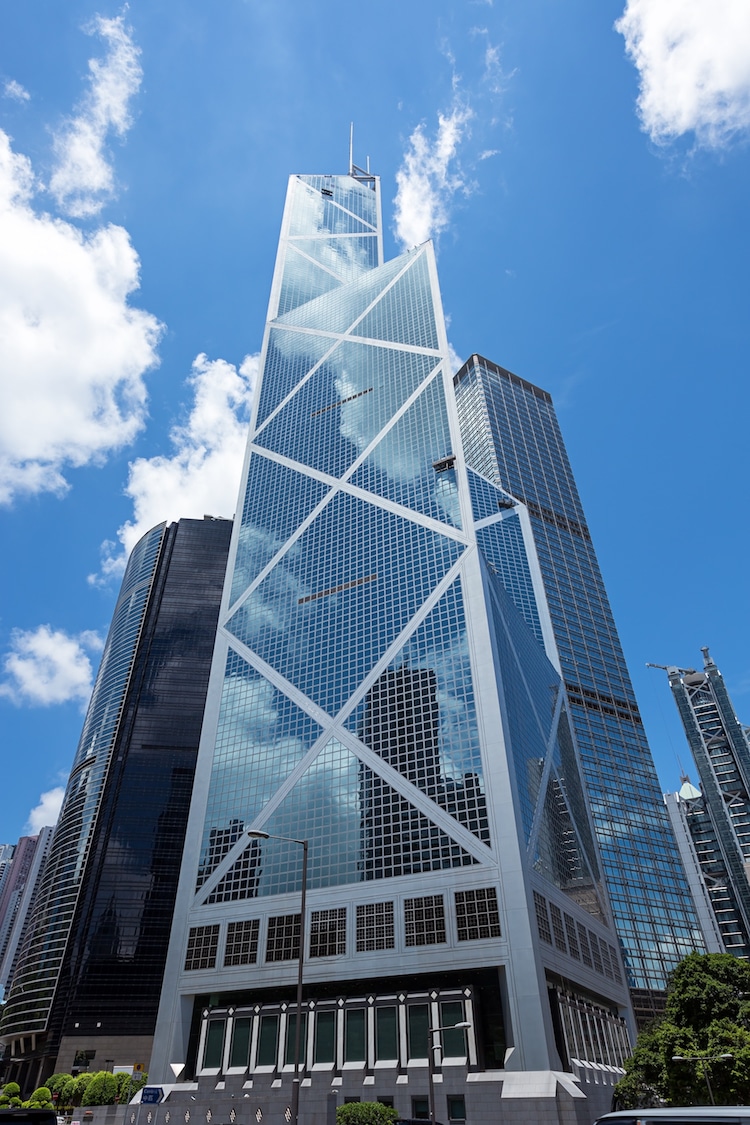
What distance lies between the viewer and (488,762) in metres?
59.3

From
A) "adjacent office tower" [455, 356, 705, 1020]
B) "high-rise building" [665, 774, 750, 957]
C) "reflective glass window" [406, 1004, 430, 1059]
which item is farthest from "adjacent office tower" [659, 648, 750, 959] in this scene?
"reflective glass window" [406, 1004, 430, 1059]

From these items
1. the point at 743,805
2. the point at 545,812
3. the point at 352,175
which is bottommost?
the point at 545,812

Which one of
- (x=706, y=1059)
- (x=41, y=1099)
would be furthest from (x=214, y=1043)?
(x=706, y=1059)

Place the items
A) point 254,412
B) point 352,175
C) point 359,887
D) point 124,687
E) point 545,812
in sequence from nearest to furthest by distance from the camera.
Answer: point 359,887 → point 545,812 → point 254,412 → point 124,687 → point 352,175

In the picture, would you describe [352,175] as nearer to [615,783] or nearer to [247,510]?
A: [247,510]

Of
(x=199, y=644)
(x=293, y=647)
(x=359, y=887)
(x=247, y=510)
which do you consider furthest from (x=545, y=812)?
(x=199, y=644)

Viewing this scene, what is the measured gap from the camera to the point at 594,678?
124250mm

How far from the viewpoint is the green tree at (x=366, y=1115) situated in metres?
34.9

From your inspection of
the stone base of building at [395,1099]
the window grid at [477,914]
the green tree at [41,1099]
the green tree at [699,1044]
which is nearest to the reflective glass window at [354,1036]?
the stone base of building at [395,1099]

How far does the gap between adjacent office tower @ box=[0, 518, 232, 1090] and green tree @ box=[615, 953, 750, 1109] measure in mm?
77200

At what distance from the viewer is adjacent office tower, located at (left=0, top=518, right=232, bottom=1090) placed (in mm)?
99500

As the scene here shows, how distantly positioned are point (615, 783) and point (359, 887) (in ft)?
227

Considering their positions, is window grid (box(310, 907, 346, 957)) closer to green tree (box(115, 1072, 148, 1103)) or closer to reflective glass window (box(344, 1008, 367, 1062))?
reflective glass window (box(344, 1008, 367, 1062))

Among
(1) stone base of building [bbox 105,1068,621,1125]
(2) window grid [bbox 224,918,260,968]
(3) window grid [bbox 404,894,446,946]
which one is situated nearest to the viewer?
(1) stone base of building [bbox 105,1068,621,1125]
